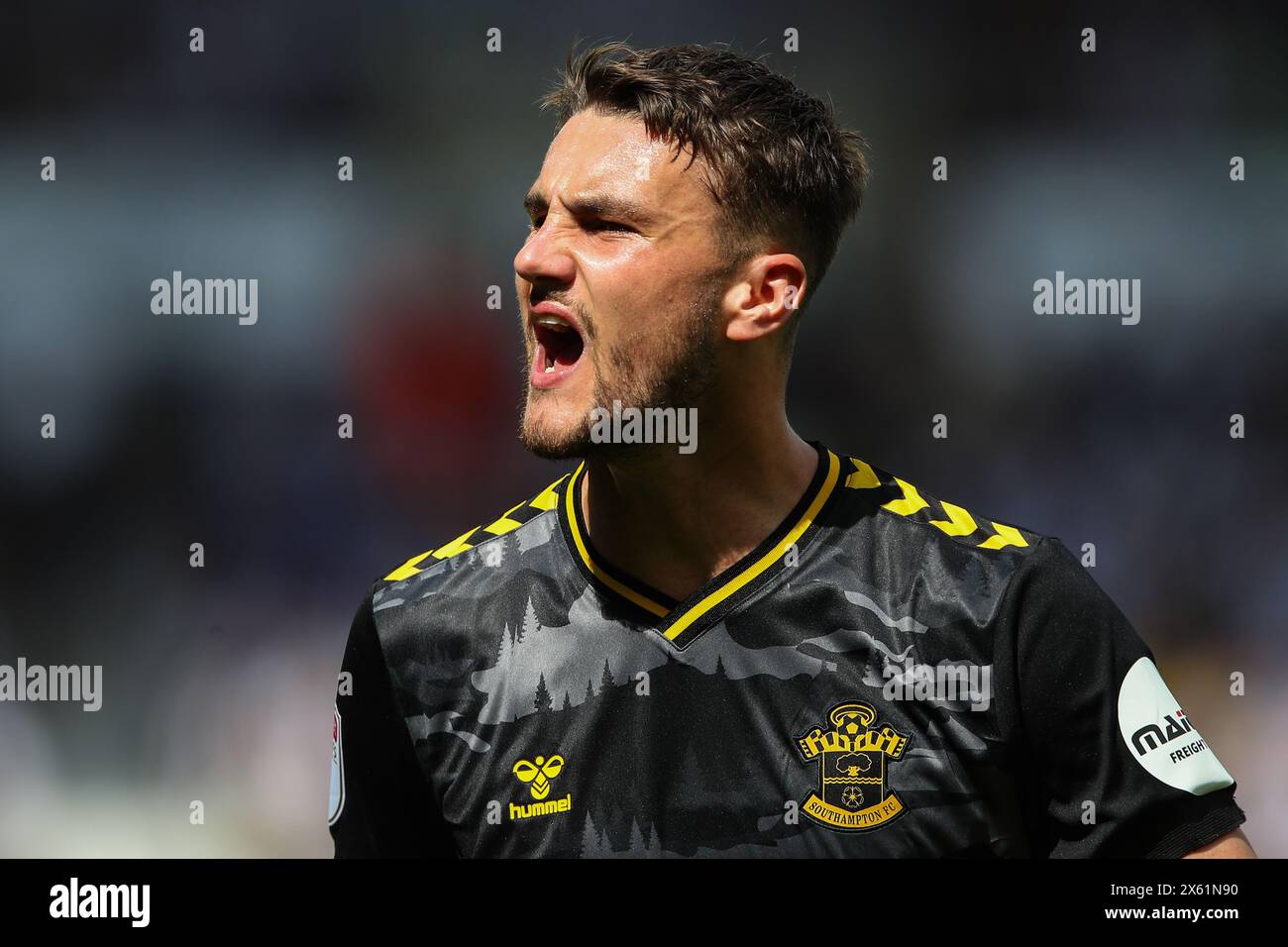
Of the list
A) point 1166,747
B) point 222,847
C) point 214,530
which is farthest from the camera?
point 214,530

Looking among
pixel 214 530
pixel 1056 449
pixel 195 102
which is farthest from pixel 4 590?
pixel 1056 449

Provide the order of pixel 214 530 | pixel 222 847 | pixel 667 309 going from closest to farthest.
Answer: pixel 667 309 → pixel 222 847 → pixel 214 530

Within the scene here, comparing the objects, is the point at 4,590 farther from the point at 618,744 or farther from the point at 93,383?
the point at 618,744

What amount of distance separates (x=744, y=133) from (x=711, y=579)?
94 cm

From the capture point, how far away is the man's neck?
9.14 feet

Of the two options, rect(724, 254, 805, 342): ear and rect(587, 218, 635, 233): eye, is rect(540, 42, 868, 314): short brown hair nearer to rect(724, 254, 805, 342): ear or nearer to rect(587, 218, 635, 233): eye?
rect(724, 254, 805, 342): ear

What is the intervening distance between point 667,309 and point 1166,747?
129 centimetres

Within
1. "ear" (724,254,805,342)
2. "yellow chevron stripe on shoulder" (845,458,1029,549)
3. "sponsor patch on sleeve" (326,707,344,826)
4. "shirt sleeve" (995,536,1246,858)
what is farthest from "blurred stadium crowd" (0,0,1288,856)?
"shirt sleeve" (995,536,1246,858)

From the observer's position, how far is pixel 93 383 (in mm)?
6273

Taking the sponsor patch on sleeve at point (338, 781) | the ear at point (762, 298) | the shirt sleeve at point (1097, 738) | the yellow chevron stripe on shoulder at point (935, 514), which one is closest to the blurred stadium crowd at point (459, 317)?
the sponsor patch on sleeve at point (338, 781)

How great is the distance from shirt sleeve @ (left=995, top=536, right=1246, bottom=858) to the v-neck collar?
450 mm

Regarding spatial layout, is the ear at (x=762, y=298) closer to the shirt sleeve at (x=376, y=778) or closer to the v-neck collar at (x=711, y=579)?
the v-neck collar at (x=711, y=579)

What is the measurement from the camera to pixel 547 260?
2725 millimetres

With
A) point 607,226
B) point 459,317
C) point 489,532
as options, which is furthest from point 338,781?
point 459,317
